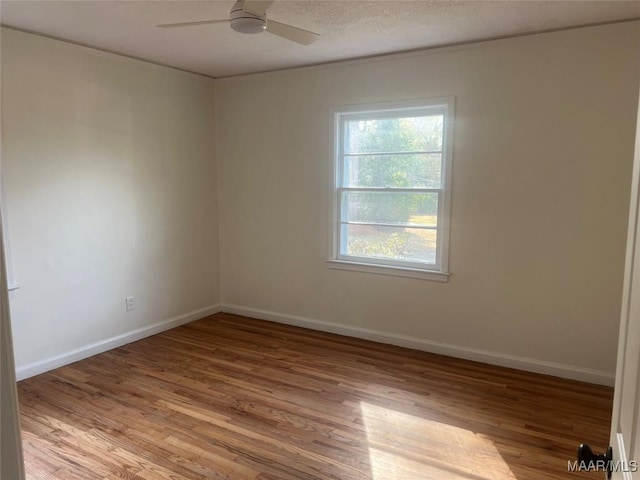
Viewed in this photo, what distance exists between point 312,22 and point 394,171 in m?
1.47

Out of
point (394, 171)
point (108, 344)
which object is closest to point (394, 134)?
point (394, 171)

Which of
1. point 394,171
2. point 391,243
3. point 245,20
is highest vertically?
point 245,20

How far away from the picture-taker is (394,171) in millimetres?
3973

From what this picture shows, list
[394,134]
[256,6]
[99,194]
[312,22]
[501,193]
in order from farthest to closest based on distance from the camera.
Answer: [394,134] → [99,194] → [501,193] → [312,22] → [256,6]

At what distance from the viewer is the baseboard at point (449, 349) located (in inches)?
132

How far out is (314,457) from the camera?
243 cm

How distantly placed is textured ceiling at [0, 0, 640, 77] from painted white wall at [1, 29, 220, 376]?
0.31 meters

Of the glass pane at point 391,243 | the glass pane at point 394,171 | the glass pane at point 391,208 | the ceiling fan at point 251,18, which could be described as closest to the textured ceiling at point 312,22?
the ceiling fan at point 251,18

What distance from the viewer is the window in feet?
12.4

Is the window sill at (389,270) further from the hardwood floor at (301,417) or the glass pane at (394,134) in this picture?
the glass pane at (394,134)

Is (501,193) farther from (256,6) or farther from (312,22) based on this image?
(256,6)

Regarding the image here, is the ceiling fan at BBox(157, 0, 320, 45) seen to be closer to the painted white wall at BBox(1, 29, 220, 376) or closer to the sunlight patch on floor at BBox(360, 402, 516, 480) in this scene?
the painted white wall at BBox(1, 29, 220, 376)

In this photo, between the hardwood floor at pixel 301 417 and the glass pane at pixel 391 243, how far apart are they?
84 cm

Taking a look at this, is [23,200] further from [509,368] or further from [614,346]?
[614,346]
